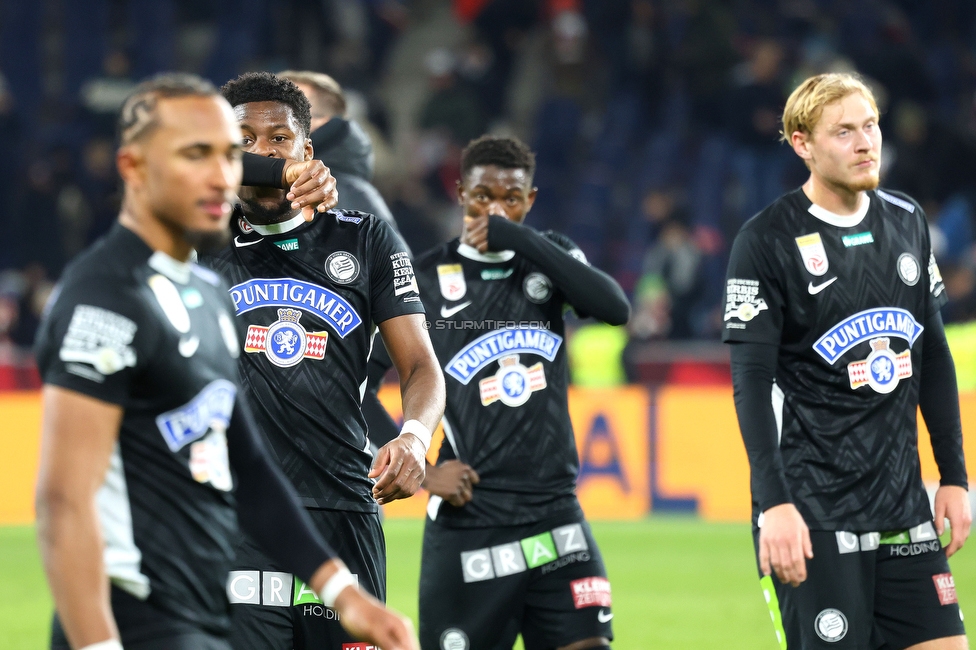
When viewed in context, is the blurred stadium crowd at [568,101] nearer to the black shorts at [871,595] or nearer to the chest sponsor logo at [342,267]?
the black shorts at [871,595]

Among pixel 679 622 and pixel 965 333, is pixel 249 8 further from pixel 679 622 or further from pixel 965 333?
pixel 679 622

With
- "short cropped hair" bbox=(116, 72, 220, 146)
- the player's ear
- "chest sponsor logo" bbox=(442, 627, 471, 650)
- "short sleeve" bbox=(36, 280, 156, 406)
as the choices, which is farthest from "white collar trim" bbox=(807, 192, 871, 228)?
"short sleeve" bbox=(36, 280, 156, 406)

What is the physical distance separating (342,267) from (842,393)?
5.95ft

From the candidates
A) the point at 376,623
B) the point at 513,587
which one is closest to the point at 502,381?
the point at 513,587

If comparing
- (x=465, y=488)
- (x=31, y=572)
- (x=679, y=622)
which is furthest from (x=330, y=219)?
(x=31, y=572)

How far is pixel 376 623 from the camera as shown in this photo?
3088 mm

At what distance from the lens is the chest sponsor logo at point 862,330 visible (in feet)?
15.7

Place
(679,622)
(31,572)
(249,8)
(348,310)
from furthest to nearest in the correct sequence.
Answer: (249,8)
(31,572)
(679,622)
(348,310)

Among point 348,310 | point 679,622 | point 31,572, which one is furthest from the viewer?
point 31,572

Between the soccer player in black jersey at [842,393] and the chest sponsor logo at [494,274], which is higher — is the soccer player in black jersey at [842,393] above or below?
below

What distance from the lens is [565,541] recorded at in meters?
5.73

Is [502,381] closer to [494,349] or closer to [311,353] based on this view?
[494,349]

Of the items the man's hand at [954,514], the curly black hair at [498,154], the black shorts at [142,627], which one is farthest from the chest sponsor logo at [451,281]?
the black shorts at [142,627]

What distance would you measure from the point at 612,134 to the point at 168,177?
1512 cm
